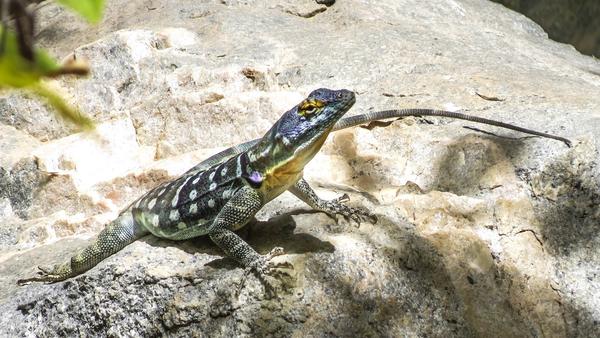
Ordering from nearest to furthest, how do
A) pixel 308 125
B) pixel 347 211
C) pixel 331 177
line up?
pixel 308 125
pixel 347 211
pixel 331 177

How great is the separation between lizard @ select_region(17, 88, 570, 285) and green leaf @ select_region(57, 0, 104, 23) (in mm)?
2887

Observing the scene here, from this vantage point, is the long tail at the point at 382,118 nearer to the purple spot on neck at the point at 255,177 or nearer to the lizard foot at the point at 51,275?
the purple spot on neck at the point at 255,177

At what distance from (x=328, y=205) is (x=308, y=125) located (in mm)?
720

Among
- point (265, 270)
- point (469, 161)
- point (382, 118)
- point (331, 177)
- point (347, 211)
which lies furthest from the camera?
point (382, 118)

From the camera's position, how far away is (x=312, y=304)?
348 cm

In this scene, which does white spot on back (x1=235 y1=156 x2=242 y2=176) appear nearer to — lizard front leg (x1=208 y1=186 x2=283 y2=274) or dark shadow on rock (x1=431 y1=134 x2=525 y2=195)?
lizard front leg (x1=208 y1=186 x2=283 y2=274)

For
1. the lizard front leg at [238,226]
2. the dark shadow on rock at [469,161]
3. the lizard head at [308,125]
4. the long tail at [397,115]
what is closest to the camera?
the lizard front leg at [238,226]

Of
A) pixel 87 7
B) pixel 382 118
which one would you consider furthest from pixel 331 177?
pixel 87 7

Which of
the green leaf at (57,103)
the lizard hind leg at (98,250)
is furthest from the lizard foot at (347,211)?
the green leaf at (57,103)

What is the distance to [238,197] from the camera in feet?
12.7

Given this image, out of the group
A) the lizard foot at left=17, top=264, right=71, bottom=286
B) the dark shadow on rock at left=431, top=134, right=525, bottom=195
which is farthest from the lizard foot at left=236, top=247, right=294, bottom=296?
the dark shadow on rock at left=431, top=134, right=525, bottom=195

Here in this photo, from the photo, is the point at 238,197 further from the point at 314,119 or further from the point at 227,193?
the point at 314,119

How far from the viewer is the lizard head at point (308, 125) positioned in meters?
3.73

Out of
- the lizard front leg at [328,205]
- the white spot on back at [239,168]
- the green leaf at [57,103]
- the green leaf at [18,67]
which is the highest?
the green leaf at [18,67]
